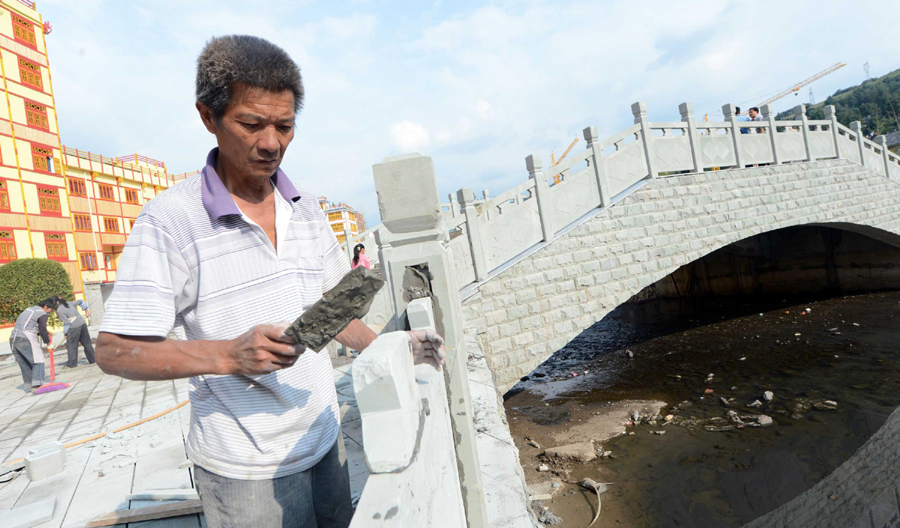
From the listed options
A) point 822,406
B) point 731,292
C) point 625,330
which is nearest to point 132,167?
point 625,330

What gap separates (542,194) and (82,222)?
30.2 meters

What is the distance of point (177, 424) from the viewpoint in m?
5.68

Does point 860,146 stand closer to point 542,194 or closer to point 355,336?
point 542,194

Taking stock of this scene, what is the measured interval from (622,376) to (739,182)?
4.65 metres

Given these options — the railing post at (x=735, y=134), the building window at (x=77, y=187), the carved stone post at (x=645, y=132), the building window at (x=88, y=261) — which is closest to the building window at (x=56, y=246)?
the building window at (x=88, y=261)

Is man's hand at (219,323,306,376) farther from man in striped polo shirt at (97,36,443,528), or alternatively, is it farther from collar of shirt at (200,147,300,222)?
collar of shirt at (200,147,300,222)

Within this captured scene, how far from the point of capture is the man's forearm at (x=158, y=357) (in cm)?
108

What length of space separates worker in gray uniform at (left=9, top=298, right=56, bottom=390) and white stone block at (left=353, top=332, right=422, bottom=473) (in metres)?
10.2

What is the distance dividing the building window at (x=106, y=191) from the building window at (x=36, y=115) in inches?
259

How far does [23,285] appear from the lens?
17609mm

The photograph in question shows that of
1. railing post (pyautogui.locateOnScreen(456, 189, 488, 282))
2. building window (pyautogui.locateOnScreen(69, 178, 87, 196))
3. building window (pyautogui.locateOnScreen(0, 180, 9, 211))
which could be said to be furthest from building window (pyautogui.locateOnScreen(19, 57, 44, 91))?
railing post (pyautogui.locateOnScreen(456, 189, 488, 282))

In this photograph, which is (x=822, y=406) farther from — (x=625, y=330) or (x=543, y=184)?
(x=625, y=330)

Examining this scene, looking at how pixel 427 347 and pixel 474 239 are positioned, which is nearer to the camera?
pixel 427 347

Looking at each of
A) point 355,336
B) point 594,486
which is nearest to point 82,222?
point 594,486
